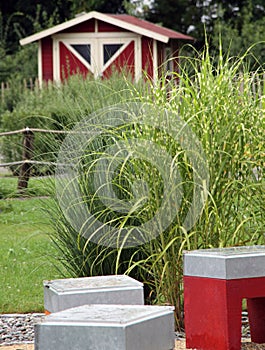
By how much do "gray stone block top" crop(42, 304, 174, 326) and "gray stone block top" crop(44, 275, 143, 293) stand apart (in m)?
0.44

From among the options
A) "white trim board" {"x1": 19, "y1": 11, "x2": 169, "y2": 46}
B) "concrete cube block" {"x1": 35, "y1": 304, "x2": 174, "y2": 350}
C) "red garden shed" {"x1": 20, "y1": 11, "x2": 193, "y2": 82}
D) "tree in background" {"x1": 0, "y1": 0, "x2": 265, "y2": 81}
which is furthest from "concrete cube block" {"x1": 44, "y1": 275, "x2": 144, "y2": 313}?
"tree in background" {"x1": 0, "y1": 0, "x2": 265, "y2": 81}

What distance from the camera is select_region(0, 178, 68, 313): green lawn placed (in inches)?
228

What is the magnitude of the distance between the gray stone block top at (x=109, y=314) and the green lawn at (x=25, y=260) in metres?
1.96

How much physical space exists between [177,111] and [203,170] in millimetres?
468

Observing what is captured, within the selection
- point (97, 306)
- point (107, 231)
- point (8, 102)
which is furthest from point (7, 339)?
point (8, 102)

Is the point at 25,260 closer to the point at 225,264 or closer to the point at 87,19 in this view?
the point at 225,264

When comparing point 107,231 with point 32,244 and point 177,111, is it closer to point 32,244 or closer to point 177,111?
point 177,111

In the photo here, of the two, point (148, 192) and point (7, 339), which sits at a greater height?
point (148, 192)

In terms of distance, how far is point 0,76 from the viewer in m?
28.8

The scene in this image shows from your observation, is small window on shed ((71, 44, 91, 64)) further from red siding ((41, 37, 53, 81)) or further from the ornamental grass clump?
the ornamental grass clump

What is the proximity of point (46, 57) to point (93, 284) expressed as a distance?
72.4 feet

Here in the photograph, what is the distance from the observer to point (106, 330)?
10.4ft

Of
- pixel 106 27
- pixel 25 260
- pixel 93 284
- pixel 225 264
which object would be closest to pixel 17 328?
pixel 93 284

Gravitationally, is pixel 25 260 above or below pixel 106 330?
below
